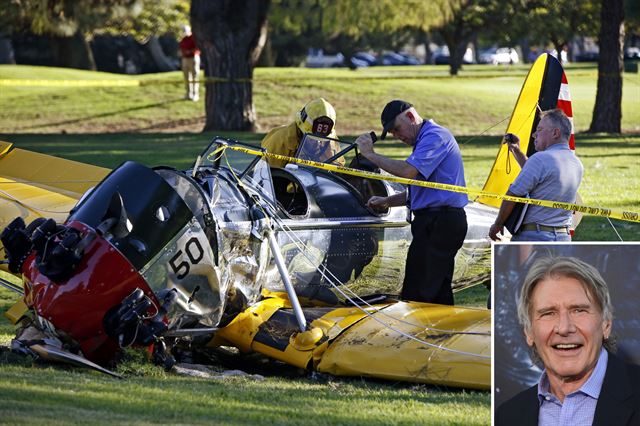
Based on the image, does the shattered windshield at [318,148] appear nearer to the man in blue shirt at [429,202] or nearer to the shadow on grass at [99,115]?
the man in blue shirt at [429,202]

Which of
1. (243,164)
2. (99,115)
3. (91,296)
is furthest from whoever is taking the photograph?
(99,115)

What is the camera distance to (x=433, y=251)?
10.5m

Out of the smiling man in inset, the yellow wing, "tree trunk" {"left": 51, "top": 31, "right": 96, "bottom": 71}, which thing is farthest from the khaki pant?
the smiling man in inset

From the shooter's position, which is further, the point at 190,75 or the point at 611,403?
the point at 190,75

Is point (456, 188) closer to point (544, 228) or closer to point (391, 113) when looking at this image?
point (544, 228)

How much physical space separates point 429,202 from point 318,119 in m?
1.98

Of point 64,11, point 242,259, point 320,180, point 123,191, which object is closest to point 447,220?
point 320,180

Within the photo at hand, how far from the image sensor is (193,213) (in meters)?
9.22

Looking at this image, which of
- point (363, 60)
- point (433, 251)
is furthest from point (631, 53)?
point (433, 251)

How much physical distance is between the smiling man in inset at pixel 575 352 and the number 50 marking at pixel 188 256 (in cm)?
398

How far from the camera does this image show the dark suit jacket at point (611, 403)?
18.0ft

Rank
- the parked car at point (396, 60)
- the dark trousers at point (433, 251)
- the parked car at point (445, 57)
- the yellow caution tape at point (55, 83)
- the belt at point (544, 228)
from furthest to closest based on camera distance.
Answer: the parked car at point (445, 57) → the parked car at point (396, 60) → the yellow caution tape at point (55, 83) → the dark trousers at point (433, 251) → the belt at point (544, 228)

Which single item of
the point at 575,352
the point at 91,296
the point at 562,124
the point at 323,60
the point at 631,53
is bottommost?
the point at 323,60

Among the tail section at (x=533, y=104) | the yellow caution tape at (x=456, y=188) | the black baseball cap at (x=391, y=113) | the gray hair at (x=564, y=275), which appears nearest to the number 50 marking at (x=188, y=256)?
the yellow caution tape at (x=456, y=188)
